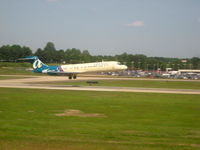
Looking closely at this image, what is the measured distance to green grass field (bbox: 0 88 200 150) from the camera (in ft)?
43.5

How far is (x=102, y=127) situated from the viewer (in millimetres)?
17906

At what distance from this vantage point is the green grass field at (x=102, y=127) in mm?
13273

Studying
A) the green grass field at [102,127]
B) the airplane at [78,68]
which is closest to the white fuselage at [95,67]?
the airplane at [78,68]

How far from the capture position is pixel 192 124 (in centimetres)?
1950

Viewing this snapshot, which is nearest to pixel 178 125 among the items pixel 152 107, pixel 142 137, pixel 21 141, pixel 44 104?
pixel 142 137

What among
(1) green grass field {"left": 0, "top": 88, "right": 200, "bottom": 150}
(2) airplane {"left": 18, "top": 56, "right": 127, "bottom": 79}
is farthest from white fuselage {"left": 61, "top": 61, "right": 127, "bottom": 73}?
(1) green grass field {"left": 0, "top": 88, "right": 200, "bottom": 150}

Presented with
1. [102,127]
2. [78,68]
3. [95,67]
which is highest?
[95,67]

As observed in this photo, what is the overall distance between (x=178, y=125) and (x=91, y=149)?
8492 mm

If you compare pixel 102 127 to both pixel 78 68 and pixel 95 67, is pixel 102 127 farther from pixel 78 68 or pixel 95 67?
pixel 78 68

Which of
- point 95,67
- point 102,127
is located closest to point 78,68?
point 95,67

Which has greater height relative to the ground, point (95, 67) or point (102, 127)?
point (95, 67)

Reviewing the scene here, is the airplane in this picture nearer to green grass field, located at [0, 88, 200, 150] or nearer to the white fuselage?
the white fuselage

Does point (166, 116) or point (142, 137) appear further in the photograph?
point (166, 116)

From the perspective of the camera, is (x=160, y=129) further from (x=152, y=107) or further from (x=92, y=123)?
(x=152, y=107)
